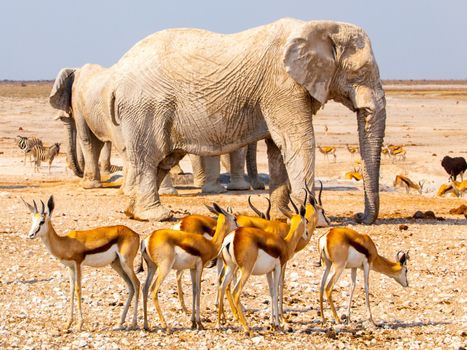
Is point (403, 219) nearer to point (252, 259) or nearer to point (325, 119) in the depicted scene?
point (252, 259)

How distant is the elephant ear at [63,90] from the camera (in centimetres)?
2338

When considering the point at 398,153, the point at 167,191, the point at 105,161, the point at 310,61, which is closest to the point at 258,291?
the point at 310,61

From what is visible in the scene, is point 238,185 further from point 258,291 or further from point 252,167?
point 258,291

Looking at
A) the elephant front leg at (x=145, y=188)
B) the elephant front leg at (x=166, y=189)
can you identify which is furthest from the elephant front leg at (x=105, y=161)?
the elephant front leg at (x=145, y=188)

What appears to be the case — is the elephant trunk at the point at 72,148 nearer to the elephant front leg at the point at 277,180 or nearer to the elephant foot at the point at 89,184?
the elephant foot at the point at 89,184

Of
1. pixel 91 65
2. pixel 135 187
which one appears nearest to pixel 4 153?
pixel 91 65

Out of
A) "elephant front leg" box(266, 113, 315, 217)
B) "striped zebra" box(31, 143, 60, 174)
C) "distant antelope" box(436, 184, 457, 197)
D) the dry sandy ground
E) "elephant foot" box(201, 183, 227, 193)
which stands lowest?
the dry sandy ground

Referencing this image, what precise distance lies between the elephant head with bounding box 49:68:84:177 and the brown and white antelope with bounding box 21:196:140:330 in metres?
14.4

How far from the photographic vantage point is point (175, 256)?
9.19 metres

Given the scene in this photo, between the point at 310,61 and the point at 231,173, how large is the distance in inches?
281

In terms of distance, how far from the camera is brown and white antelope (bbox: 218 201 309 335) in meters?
8.97

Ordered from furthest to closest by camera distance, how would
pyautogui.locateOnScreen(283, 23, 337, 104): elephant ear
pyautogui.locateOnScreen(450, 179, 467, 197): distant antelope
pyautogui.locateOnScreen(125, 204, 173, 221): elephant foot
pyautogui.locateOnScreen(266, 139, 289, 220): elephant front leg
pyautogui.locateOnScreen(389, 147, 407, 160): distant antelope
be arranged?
pyautogui.locateOnScreen(389, 147, 407, 160): distant antelope
pyautogui.locateOnScreen(450, 179, 467, 197): distant antelope
pyautogui.locateOnScreen(266, 139, 289, 220): elephant front leg
pyautogui.locateOnScreen(125, 204, 173, 221): elephant foot
pyautogui.locateOnScreen(283, 23, 337, 104): elephant ear

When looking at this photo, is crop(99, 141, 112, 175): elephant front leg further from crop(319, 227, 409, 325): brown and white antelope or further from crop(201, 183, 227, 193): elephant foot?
crop(319, 227, 409, 325): brown and white antelope

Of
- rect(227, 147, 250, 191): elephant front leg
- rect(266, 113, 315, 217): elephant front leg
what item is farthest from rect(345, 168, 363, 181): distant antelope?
rect(266, 113, 315, 217): elephant front leg
